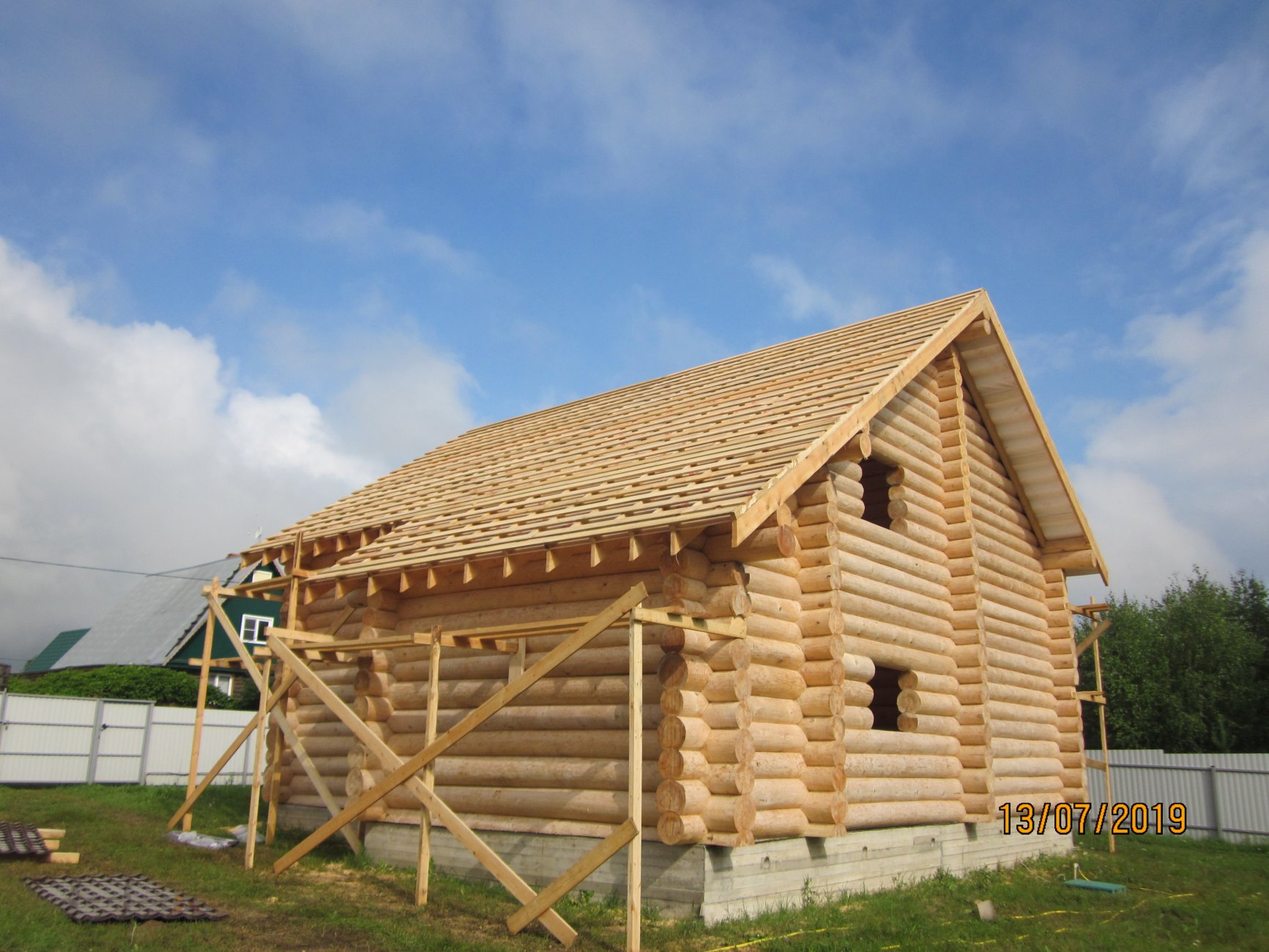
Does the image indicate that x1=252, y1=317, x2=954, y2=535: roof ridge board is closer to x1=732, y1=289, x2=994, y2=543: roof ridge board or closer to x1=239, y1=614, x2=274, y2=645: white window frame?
x1=732, y1=289, x2=994, y2=543: roof ridge board

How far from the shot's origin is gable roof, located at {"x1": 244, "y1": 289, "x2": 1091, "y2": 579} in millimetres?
9773

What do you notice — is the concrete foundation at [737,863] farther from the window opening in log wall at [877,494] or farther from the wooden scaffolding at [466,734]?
the window opening in log wall at [877,494]

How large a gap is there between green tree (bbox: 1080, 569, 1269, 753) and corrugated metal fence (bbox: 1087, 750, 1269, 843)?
11097mm

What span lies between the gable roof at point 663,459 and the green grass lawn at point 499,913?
11.5 ft

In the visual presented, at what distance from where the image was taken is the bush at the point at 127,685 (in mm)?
29659

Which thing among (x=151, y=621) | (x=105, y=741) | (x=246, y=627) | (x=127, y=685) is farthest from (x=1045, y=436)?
(x=151, y=621)

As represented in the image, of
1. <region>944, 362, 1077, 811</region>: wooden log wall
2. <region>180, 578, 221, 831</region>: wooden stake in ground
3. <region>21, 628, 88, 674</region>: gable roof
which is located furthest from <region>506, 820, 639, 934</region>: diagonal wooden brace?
<region>21, 628, 88, 674</region>: gable roof

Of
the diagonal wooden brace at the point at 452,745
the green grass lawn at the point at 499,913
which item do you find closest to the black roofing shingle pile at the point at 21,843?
the green grass lawn at the point at 499,913

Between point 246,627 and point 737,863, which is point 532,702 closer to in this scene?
point 737,863

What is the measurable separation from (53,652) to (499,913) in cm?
5053

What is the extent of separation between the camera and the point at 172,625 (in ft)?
126

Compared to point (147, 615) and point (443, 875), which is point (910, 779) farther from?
point (147, 615)

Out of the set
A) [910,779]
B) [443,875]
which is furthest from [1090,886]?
[443,875]
